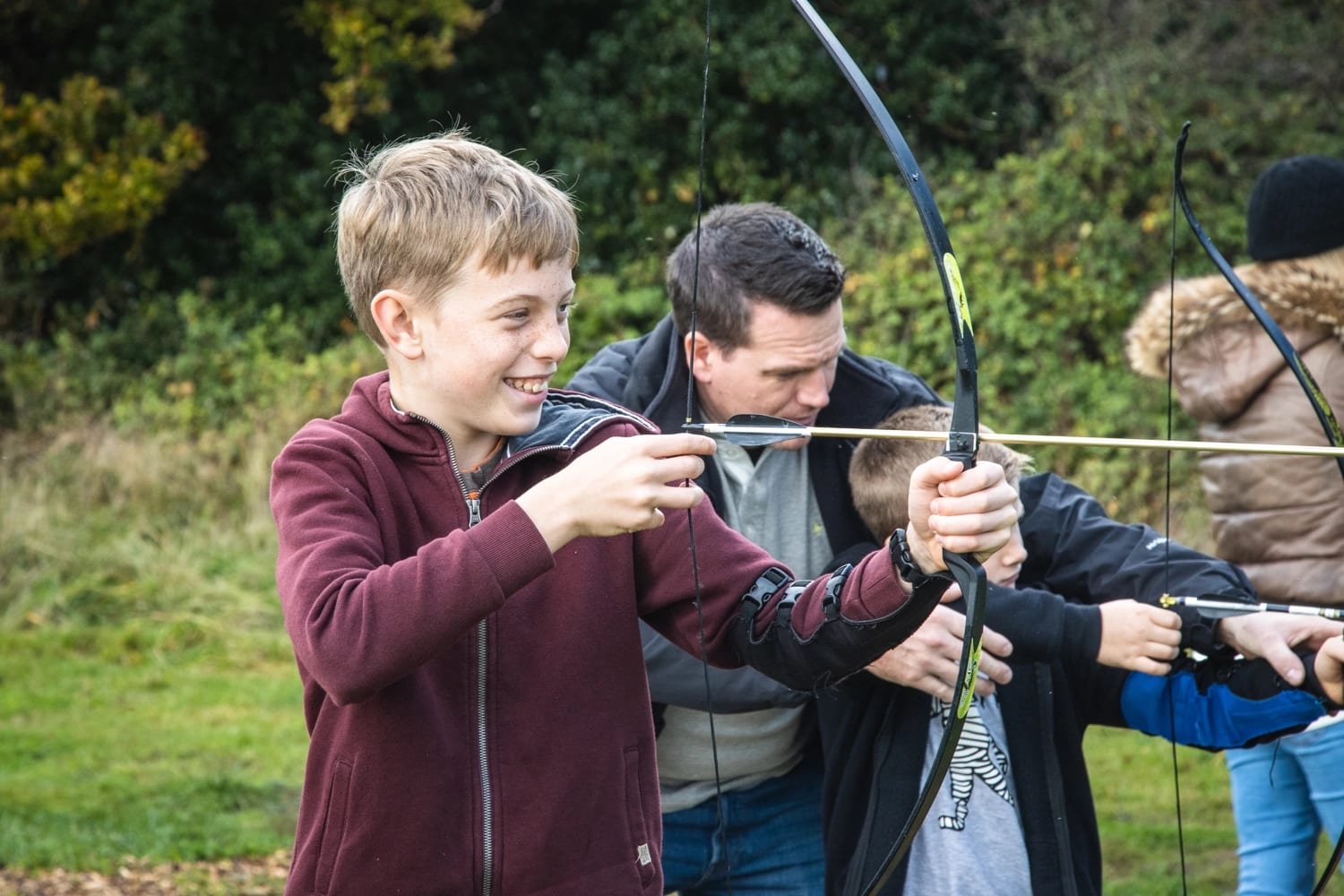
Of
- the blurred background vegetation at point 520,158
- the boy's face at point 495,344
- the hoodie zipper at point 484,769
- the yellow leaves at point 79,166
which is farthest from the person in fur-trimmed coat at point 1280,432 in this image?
the yellow leaves at point 79,166

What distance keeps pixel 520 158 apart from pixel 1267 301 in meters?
8.45

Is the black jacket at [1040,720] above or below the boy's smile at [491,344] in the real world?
below

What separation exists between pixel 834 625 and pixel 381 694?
0.56 metres

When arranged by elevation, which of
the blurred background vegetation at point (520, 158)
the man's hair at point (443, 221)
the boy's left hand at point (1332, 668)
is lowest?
the boy's left hand at point (1332, 668)

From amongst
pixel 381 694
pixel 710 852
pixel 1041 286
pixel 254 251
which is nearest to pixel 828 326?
pixel 710 852

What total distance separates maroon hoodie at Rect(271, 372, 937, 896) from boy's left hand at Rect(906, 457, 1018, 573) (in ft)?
0.34

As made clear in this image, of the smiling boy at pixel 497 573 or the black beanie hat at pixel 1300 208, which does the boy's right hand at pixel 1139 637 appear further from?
the black beanie hat at pixel 1300 208

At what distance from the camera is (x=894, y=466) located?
8.48 ft

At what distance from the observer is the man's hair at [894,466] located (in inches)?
101

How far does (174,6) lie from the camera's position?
10.5m

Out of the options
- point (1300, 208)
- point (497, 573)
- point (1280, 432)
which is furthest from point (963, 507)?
point (1300, 208)

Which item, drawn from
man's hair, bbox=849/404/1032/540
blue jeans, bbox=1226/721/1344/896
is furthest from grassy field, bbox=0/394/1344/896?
man's hair, bbox=849/404/1032/540

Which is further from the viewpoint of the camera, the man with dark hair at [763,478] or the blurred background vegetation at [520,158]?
the blurred background vegetation at [520,158]

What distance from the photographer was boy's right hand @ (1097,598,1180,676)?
2.40 m
